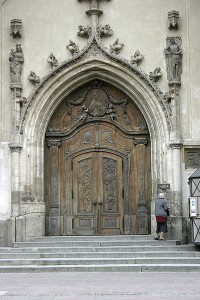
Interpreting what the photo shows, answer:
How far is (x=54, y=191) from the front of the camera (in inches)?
821

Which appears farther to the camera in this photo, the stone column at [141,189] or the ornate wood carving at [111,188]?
the ornate wood carving at [111,188]

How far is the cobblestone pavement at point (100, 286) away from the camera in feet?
39.3

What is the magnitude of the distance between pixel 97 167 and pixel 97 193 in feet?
2.52

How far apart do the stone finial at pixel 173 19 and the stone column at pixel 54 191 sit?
4.73 m

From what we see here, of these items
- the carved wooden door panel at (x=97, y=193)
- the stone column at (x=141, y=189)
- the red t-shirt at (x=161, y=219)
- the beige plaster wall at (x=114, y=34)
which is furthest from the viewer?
the carved wooden door panel at (x=97, y=193)

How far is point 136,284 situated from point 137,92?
26.6 ft

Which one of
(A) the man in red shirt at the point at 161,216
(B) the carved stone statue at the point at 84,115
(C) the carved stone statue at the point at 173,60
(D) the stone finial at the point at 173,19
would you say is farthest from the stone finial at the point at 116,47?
(A) the man in red shirt at the point at 161,216

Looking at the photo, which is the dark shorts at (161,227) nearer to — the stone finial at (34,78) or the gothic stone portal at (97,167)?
the gothic stone portal at (97,167)

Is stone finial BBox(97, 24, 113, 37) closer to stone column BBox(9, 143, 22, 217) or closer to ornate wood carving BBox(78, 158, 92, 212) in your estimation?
ornate wood carving BBox(78, 158, 92, 212)

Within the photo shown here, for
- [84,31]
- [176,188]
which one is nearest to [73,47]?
[84,31]

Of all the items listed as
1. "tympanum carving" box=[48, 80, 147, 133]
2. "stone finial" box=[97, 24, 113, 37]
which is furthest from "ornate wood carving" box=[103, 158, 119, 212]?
"stone finial" box=[97, 24, 113, 37]

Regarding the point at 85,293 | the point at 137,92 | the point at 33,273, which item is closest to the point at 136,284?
the point at 85,293

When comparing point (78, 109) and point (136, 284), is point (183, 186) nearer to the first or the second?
point (78, 109)

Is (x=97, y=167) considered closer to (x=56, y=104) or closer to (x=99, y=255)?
(x=56, y=104)
